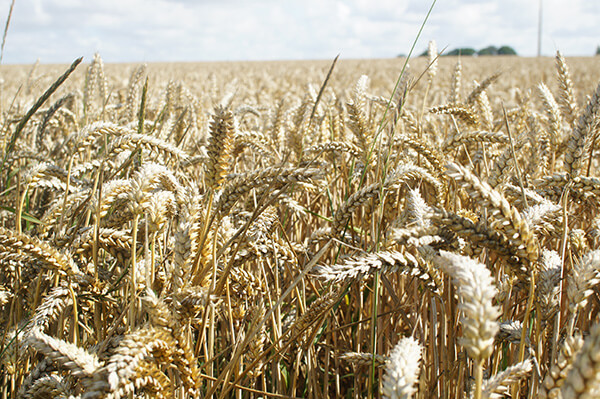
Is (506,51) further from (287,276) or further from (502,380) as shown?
(502,380)

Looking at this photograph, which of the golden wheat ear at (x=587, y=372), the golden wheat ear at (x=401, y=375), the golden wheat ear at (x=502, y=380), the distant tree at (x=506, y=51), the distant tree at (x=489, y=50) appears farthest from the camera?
the distant tree at (x=489, y=50)

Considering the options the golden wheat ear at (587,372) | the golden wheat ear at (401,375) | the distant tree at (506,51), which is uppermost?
the distant tree at (506,51)

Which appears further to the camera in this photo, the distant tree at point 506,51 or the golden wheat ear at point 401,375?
the distant tree at point 506,51

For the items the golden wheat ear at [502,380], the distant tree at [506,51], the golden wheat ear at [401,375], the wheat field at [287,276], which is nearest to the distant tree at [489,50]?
the distant tree at [506,51]

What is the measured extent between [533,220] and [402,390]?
52 centimetres

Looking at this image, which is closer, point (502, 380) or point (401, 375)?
point (401, 375)

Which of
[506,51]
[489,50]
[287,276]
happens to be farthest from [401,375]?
[489,50]

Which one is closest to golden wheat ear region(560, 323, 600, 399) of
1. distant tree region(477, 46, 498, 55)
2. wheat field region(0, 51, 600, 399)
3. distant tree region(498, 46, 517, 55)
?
wheat field region(0, 51, 600, 399)

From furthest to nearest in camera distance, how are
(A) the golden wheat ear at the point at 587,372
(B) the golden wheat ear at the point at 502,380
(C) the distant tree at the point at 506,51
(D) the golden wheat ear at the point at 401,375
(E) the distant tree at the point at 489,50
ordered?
(E) the distant tree at the point at 489,50
(C) the distant tree at the point at 506,51
(B) the golden wheat ear at the point at 502,380
(D) the golden wheat ear at the point at 401,375
(A) the golden wheat ear at the point at 587,372

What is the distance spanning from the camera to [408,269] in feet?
2.79

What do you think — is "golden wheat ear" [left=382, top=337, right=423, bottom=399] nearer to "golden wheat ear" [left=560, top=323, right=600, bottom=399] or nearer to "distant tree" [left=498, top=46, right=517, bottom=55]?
"golden wheat ear" [left=560, top=323, right=600, bottom=399]

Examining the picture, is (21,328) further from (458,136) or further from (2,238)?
(458,136)

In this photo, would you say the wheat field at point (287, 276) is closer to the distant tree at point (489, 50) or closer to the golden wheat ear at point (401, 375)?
the golden wheat ear at point (401, 375)

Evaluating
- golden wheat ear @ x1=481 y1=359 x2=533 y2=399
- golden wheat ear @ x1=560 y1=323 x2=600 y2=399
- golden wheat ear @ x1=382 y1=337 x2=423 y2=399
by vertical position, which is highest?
golden wheat ear @ x1=560 y1=323 x2=600 y2=399
